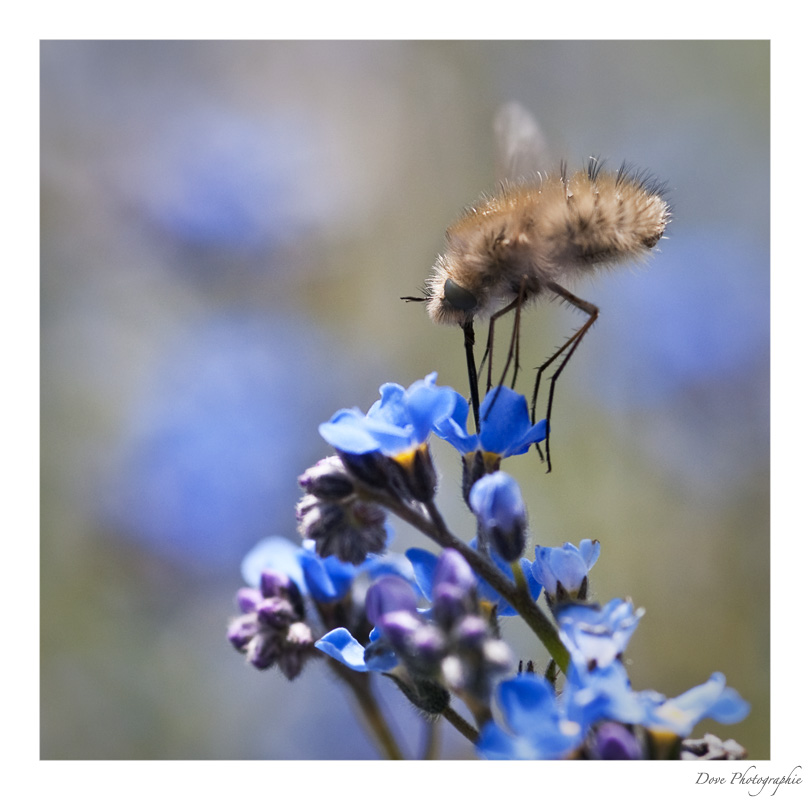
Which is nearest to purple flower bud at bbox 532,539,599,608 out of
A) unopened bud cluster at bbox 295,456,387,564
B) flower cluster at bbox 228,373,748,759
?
flower cluster at bbox 228,373,748,759

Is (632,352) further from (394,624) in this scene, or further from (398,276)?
(394,624)

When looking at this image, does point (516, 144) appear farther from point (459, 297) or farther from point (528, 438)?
point (528, 438)

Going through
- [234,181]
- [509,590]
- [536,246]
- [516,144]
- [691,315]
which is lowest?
[509,590]

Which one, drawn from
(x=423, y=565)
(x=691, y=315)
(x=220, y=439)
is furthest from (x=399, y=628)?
(x=691, y=315)

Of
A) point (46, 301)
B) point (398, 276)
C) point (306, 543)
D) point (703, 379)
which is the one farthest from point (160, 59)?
point (306, 543)

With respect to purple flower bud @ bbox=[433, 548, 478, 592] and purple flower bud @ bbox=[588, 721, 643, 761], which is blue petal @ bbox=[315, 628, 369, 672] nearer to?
purple flower bud @ bbox=[433, 548, 478, 592]

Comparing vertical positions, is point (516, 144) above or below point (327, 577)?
above

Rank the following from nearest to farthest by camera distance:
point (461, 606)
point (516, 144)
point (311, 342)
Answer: point (461, 606) → point (516, 144) → point (311, 342)
